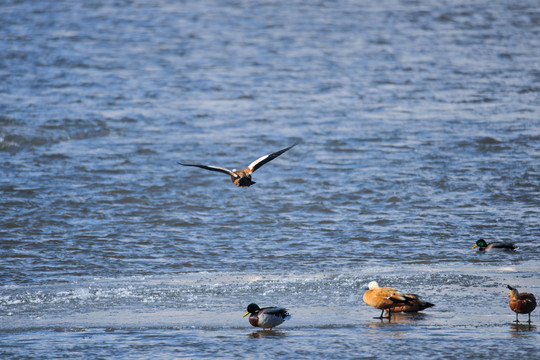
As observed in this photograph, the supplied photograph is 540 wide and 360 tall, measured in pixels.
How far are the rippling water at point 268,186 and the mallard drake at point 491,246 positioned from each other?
18cm

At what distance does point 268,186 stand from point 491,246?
17.7 feet

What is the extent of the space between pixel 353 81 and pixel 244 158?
771 centimetres

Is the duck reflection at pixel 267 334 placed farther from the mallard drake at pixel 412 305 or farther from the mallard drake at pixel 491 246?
the mallard drake at pixel 491 246

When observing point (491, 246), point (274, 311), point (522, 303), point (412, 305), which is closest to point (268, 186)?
point (491, 246)

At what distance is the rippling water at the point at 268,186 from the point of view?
7.36 metres

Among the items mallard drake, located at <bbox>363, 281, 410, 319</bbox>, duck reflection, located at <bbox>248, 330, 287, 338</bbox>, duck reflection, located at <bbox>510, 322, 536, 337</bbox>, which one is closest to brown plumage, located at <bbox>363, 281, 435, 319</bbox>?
mallard drake, located at <bbox>363, 281, 410, 319</bbox>

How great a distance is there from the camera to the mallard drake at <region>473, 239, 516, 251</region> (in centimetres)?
1018

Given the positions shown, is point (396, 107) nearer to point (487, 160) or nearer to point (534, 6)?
point (487, 160)

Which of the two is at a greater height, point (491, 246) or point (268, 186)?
point (268, 186)

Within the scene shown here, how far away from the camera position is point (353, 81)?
23016 millimetres

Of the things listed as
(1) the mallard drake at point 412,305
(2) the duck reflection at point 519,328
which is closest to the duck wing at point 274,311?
(1) the mallard drake at point 412,305

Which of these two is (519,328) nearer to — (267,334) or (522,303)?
(522,303)

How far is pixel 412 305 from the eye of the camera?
7.55 metres

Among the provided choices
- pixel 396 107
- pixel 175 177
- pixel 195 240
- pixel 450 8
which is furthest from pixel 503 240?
pixel 450 8
